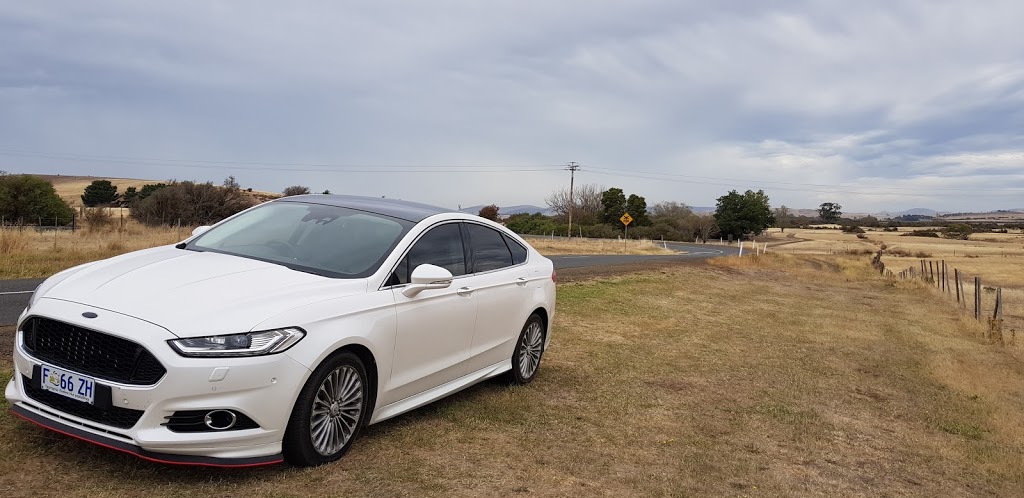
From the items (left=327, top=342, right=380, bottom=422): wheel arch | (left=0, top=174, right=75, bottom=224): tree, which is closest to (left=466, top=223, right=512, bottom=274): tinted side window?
(left=327, top=342, right=380, bottom=422): wheel arch

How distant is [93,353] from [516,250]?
3.67m

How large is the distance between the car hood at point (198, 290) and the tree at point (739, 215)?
120 metres

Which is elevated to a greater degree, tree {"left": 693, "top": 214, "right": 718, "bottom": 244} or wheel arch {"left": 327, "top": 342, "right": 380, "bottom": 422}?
wheel arch {"left": 327, "top": 342, "right": 380, "bottom": 422}

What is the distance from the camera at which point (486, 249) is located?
19.5 feet

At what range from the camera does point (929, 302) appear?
72.4ft

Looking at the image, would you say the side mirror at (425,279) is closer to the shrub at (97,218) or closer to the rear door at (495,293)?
the rear door at (495,293)

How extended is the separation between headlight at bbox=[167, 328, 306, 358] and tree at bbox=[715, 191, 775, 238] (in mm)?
120809

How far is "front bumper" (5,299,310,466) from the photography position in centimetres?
349

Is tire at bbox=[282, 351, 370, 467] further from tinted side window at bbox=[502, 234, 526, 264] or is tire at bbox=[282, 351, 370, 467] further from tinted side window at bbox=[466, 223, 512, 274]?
tinted side window at bbox=[502, 234, 526, 264]

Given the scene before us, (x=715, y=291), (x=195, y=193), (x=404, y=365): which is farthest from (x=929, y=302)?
(x=195, y=193)

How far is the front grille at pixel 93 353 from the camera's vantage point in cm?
350

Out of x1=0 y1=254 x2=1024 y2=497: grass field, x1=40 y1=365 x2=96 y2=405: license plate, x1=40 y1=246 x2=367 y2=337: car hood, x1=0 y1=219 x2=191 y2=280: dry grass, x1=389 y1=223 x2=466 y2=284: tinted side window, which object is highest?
x1=389 y1=223 x2=466 y2=284: tinted side window

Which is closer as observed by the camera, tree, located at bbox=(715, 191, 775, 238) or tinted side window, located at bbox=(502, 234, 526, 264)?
tinted side window, located at bbox=(502, 234, 526, 264)

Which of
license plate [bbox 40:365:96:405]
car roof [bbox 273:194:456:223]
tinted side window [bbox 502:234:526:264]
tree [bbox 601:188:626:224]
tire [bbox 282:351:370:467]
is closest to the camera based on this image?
license plate [bbox 40:365:96:405]
